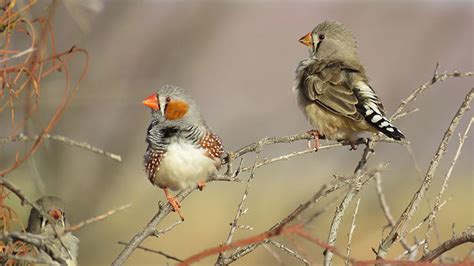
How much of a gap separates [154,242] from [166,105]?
865 cm

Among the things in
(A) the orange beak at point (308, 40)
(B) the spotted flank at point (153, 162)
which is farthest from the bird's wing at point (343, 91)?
(B) the spotted flank at point (153, 162)

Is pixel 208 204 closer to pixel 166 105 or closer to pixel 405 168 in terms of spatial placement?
pixel 405 168

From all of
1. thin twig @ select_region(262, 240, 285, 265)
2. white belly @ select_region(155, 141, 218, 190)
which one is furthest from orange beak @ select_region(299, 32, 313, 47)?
thin twig @ select_region(262, 240, 285, 265)

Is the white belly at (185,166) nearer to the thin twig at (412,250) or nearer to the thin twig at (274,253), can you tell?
the thin twig at (274,253)

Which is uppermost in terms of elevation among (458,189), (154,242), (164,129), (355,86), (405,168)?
(458,189)

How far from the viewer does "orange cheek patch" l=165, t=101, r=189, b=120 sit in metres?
4.15

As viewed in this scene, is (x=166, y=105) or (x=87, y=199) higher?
(x=87, y=199)

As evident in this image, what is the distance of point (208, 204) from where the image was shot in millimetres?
14844

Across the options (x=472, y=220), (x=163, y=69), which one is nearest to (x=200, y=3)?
(x=163, y=69)

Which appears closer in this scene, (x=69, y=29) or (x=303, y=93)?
(x=303, y=93)

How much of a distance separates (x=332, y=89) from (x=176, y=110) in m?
1.41

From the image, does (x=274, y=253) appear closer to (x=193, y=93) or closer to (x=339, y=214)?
(x=339, y=214)

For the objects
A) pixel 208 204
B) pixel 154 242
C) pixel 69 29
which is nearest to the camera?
pixel 69 29

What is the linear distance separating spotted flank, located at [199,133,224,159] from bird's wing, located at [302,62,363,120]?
3.91 feet
